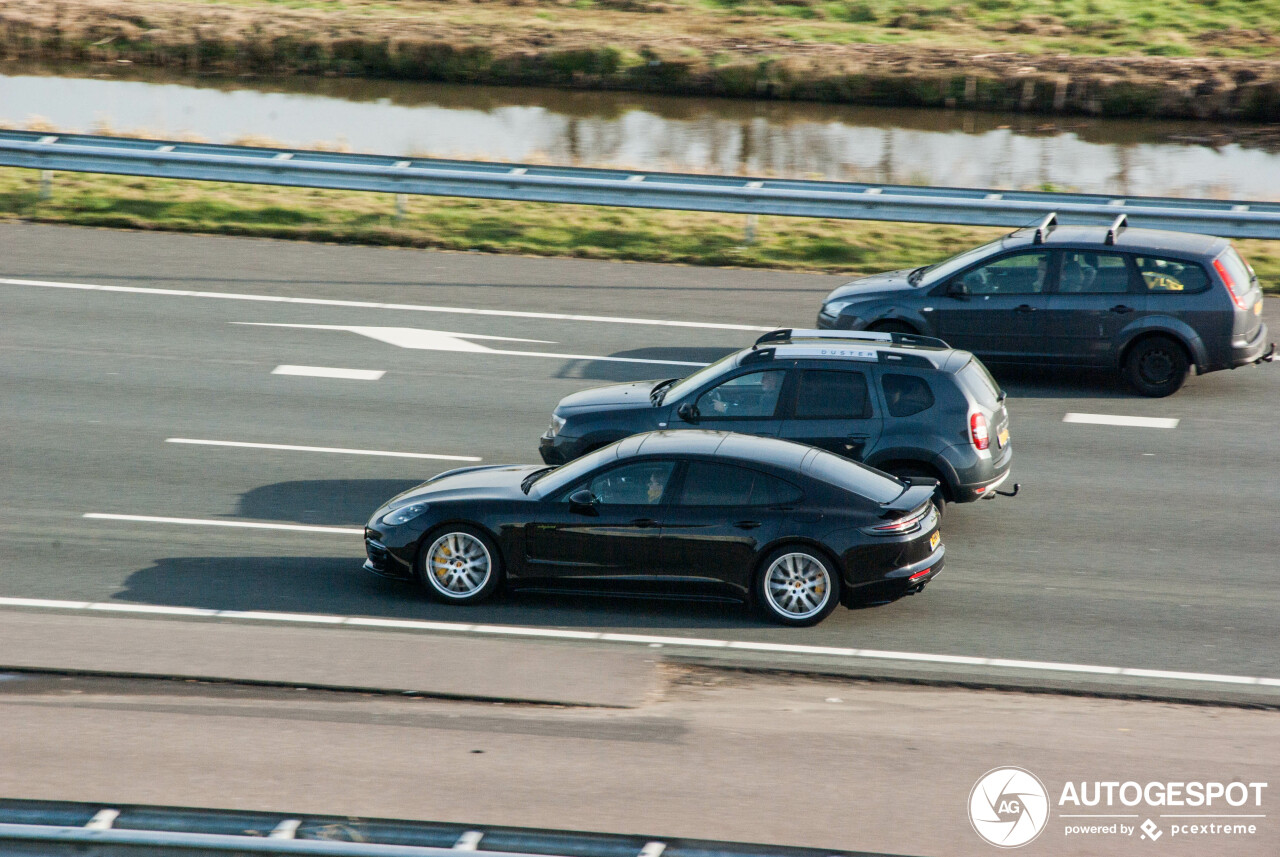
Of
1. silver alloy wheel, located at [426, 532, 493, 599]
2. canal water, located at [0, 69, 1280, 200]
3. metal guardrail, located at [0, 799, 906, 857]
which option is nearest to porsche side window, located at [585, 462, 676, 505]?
silver alloy wheel, located at [426, 532, 493, 599]

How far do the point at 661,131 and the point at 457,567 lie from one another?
25.2 m

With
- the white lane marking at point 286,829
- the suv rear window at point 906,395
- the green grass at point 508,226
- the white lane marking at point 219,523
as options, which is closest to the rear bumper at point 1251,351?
the green grass at point 508,226

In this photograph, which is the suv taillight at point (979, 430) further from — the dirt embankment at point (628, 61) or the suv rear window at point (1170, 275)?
the dirt embankment at point (628, 61)

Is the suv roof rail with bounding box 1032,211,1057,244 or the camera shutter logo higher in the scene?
the suv roof rail with bounding box 1032,211,1057,244

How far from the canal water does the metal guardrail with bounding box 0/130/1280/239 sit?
5.98 meters

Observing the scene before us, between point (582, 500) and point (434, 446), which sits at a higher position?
point (582, 500)

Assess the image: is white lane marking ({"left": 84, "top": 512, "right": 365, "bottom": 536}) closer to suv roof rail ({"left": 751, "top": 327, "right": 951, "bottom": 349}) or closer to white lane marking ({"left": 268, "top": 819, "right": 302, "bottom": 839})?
suv roof rail ({"left": 751, "top": 327, "right": 951, "bottom": 349})

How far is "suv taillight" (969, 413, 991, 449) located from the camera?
11.8m

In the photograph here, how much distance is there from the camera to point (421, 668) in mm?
9328

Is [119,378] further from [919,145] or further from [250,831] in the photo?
[919,145]

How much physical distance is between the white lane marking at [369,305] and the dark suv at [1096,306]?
7.87ft

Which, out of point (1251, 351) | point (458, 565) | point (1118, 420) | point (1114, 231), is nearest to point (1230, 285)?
point (1251, 351)

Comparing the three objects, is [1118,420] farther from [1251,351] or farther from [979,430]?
[979,430]

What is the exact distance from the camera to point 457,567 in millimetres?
10711
